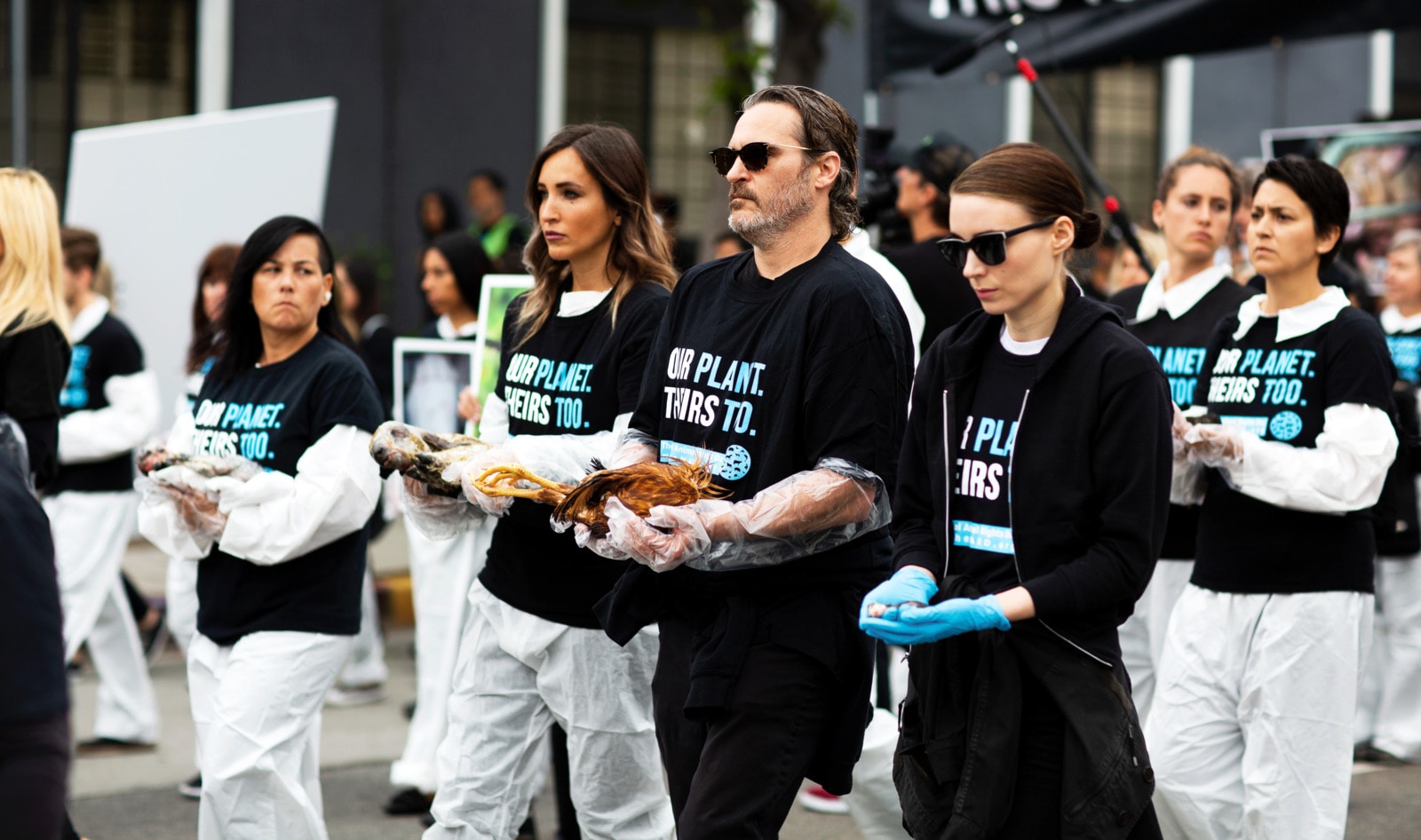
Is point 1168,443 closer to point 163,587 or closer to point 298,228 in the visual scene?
point 298,228

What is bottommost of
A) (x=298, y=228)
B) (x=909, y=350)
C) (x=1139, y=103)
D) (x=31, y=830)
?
(x=31, y=830)

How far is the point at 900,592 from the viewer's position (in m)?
3.10

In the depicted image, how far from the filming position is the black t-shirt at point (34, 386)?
524 centimetres

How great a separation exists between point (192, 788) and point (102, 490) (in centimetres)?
148

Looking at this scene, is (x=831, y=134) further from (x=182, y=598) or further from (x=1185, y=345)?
(x=182, y=598)

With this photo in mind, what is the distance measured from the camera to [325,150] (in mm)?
8156

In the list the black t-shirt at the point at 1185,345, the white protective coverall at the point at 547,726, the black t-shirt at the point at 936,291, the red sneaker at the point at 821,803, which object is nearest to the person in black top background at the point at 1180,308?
the black t-shirt at the point at 1185,345

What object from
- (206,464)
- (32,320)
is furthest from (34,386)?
(206,464)

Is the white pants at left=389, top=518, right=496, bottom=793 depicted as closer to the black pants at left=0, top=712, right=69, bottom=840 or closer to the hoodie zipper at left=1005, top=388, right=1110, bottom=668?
the hoodie zipper at left=1005, top=388, right=1110, bottom=668

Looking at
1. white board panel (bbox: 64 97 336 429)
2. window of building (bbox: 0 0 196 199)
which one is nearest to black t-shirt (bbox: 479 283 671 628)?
white board panel (bbox: 64 97 336 429)

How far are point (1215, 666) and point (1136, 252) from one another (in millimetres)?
2825

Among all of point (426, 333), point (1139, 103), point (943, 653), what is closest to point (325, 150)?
point (426, 333)

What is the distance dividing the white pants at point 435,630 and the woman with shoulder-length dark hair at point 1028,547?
9.85 ft

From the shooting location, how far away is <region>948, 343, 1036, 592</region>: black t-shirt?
320 centimetres
